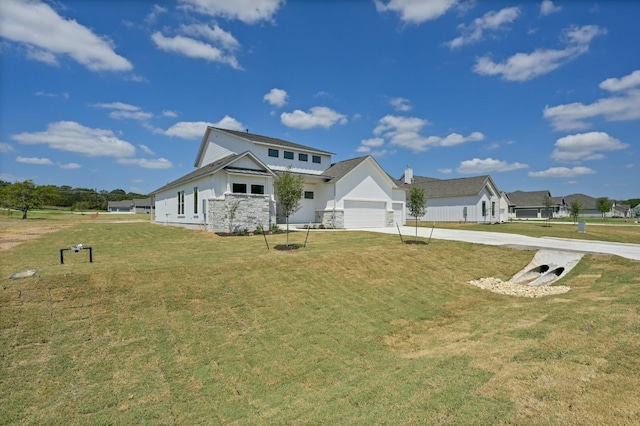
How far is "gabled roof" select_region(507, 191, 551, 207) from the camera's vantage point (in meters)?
62.2

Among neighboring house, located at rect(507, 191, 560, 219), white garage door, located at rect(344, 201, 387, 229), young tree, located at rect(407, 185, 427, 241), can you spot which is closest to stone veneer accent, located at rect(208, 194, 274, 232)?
white garage door, located at rect(344, 201, 387, 229)

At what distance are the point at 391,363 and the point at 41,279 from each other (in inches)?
337

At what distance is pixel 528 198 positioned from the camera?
64.2m

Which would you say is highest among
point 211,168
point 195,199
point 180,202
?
point 211,168

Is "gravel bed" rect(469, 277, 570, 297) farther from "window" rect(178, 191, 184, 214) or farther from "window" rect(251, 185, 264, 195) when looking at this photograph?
"window" rect(178, 191, 184, 214)

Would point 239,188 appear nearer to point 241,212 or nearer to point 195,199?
point 241,212

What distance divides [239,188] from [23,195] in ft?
127

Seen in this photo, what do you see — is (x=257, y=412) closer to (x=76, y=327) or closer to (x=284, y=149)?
(x=76, y=327)

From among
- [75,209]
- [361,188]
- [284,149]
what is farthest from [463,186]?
[75,209]

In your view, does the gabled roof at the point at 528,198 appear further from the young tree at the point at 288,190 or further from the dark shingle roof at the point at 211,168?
the young tree at the point at 288,190

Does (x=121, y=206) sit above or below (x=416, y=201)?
above

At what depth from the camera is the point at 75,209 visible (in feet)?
301

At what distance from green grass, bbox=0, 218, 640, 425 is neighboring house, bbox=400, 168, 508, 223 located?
29.4m

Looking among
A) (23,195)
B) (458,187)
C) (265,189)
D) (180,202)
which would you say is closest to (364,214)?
(265,189)
